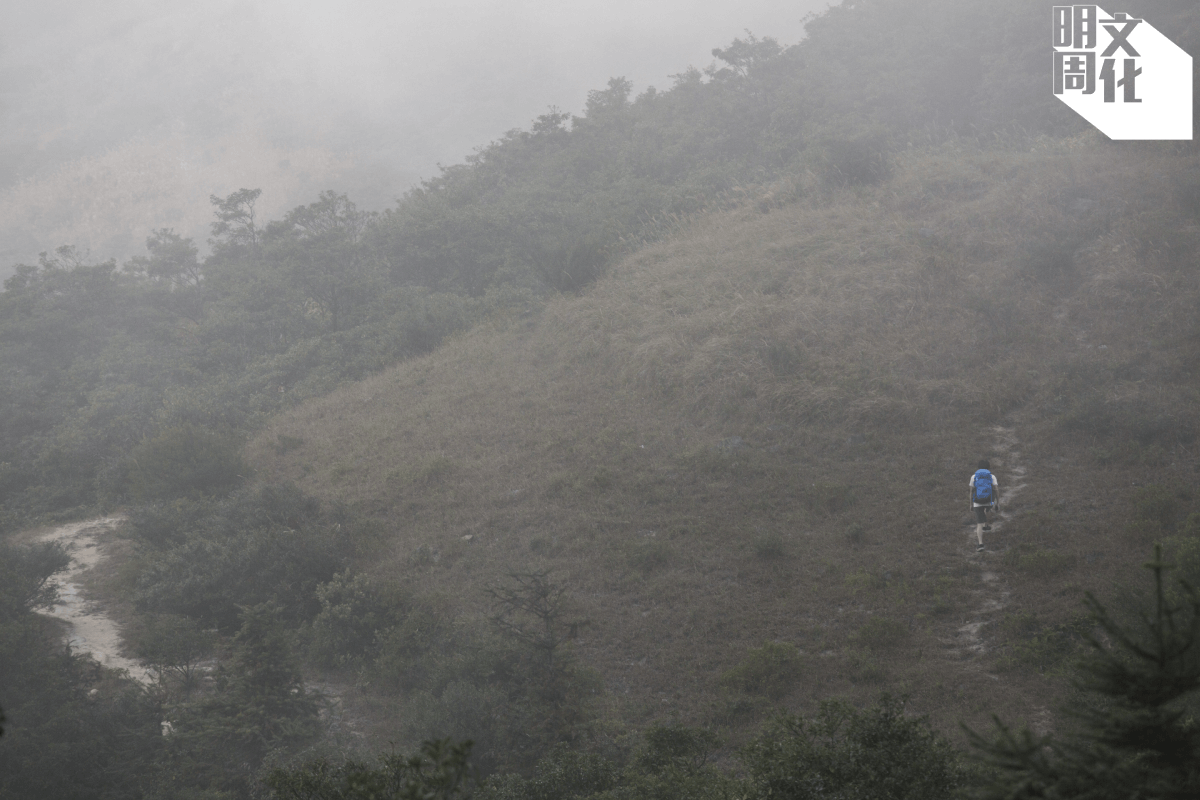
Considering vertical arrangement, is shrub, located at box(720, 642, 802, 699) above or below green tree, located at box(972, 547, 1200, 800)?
below

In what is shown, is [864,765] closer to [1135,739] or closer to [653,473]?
[1135,739]

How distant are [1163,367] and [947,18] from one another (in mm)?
21067

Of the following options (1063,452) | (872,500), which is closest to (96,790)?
(872,500)

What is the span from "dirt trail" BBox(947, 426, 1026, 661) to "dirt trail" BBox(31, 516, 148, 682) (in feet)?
27.9

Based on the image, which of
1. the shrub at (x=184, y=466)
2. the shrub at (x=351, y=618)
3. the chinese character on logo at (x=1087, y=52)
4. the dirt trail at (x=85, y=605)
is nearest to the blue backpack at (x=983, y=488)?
the shrub at (x=351, y=618)

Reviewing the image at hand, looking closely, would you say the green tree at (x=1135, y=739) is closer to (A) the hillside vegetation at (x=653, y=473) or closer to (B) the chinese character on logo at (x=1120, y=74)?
(A) the hillside vegetation at (x=653, y=473)

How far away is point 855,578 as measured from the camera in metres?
7.73

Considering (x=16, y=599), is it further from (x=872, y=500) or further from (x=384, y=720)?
(x=872, y=500)

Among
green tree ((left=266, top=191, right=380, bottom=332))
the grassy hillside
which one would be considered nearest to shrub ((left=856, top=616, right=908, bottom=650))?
the grassy hillside

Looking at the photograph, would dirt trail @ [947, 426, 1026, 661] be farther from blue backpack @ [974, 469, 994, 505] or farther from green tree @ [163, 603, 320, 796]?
green tree @ [163, 603, 320, 796]

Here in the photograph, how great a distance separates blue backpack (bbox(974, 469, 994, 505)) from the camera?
26.4ft

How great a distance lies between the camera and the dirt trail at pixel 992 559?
6465mm

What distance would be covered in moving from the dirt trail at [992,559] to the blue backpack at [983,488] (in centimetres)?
37

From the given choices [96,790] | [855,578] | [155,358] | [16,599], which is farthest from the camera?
[155,358]
